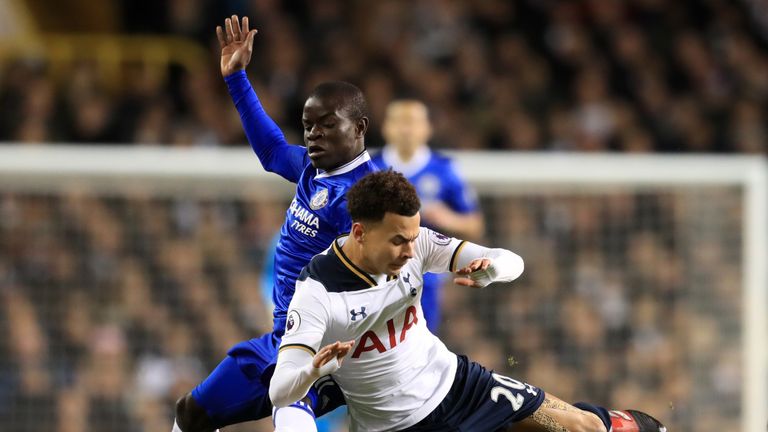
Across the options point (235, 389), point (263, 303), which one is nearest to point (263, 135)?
point (235, 389)

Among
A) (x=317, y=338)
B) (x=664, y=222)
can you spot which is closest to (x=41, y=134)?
(x=664, y=222)

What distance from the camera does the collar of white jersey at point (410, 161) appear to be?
22.7 feet

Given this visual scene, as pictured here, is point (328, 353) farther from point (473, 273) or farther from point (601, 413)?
point (601, 413)

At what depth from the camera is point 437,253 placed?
177 inches

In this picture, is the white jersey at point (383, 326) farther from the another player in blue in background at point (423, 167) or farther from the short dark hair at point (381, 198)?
the another player in blue in background at point (423, 167)

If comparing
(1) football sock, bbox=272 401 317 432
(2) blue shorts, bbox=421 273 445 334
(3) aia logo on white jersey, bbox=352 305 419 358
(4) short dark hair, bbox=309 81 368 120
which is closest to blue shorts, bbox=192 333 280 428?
(1) football sock, bbox=272 401 317 432

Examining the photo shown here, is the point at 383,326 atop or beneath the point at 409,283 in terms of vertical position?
beneath

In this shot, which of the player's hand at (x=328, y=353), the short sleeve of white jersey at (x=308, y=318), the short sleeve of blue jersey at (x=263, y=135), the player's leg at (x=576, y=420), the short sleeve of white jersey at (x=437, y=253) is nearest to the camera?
the player's hand at (x=328, y=353)

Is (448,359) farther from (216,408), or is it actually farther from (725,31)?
(725,31)

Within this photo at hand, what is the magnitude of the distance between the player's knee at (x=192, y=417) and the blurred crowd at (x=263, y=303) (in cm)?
313

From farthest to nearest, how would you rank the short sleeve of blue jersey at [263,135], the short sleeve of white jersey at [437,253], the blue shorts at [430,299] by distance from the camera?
the blue shorts at [430,299], the short sleeve of blue jersey at [263,135], the short sleeve of white jersey at [437,253]

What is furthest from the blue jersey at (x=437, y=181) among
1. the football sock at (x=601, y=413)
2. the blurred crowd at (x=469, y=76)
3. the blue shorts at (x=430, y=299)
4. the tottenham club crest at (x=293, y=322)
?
the blurred crowd at (x=469, y=76)

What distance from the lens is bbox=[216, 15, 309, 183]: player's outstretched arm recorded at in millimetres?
4973

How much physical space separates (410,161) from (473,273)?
2657 mm
